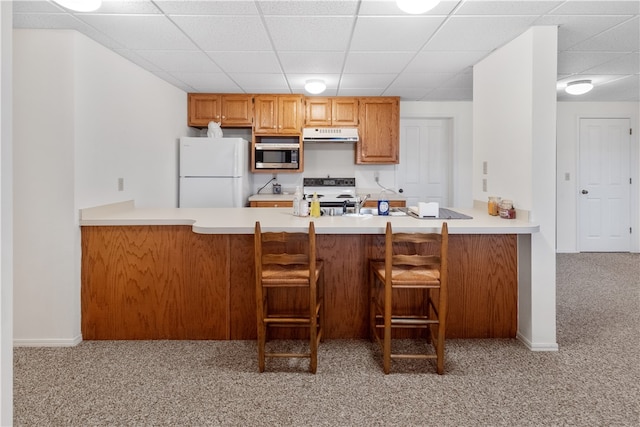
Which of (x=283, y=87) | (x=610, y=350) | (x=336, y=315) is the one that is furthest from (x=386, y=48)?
(x=610, y=350)

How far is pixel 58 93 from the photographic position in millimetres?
2752

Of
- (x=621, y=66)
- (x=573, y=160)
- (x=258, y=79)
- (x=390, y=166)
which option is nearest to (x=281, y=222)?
(x=258, y=79)

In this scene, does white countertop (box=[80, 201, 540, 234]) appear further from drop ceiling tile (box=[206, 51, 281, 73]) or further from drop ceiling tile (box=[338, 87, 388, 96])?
drop ceiling tile (box=[338, 87, 388, 96])

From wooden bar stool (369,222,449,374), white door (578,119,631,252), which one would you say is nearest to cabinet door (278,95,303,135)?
wooden bar stool (369,222,449,374)

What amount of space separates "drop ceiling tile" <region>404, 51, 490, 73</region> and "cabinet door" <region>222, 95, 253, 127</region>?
2.06 metres

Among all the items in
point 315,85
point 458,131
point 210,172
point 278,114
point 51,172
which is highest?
point 315,85

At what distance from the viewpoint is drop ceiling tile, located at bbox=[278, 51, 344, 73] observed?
3379 millimetres

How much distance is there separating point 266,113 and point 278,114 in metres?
0.15

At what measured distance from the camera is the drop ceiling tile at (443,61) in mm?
3365

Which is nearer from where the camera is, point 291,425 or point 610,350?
point 291,425

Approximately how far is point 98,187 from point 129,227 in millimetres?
453

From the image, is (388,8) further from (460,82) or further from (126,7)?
(460,82)

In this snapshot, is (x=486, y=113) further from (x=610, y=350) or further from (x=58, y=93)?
(x=58, y=93)

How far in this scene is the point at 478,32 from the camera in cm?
287
